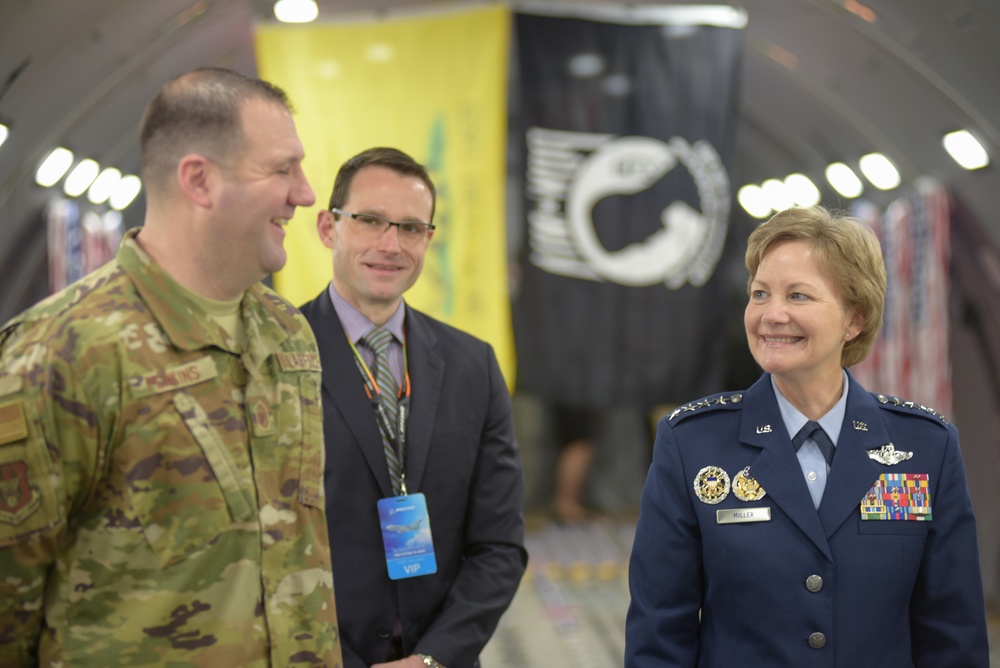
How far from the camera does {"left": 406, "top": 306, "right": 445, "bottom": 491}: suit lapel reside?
2.74 m

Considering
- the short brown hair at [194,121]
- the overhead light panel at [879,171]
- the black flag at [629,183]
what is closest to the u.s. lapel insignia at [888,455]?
the short brown hair at [194,121]

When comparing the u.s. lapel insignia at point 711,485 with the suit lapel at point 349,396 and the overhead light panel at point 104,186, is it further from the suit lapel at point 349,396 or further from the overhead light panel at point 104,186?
the overhead light panel at point 104,186

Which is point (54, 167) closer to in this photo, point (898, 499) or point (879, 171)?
point (879, 171)

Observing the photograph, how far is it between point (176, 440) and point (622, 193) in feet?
18.4

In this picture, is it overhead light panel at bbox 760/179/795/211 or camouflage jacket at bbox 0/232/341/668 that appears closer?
camouflage jacket at bbox 0/232/341/668

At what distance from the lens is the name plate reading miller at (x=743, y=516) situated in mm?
2398

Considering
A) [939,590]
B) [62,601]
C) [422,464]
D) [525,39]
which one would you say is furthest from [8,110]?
[939,590]

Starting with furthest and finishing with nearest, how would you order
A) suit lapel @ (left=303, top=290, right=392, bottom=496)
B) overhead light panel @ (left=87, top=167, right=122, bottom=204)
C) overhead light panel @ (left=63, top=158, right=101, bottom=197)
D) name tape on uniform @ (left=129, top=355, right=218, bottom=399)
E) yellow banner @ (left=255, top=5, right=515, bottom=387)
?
1. overhead light panel @ (left=87, top=167, right=122, bottom=204)
2. overhead light panel @ (left=63, top=158, right=101, bottom=197)
3. yellow banner @ (left=255, top=5, right=515, bottom=387)
4. suit lapel @ (left=303, top=290, right=392, bottom=496)
5. name tape on uniform @ (left=129, top=355, right=218, bottom=399)

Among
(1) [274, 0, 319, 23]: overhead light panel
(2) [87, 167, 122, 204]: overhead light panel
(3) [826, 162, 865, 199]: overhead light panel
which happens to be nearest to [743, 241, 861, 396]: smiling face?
(1) [274, 0, 319, 23]: overhead light panel

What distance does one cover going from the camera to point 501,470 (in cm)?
291

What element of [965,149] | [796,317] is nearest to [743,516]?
[796,317]

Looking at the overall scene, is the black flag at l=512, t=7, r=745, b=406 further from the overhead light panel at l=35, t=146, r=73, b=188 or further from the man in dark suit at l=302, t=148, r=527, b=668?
the man in dark suit at l=302, t=148, r=527, b=668

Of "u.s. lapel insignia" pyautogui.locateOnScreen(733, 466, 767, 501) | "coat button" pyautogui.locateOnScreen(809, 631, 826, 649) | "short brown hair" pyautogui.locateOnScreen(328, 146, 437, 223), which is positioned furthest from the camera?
"short brown hair" pyautogui.locateOnScreen(328, 146, 437, 223)

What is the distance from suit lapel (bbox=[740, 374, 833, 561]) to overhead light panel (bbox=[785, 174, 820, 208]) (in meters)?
7.90
